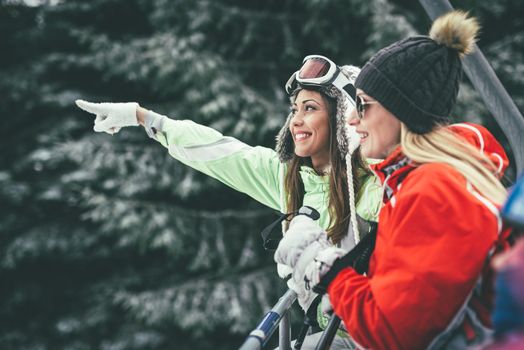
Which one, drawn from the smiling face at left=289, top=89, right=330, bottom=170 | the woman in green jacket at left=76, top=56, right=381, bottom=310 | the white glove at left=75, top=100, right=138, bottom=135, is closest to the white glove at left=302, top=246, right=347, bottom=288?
the woman in green jacket at left=76, top=56, right=381, bottom=310

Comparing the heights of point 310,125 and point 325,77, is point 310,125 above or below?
below

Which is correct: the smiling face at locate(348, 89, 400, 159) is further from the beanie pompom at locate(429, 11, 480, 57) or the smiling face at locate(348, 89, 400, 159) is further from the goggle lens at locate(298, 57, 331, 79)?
the goggle lens at locate(298, 57, 331, 79)

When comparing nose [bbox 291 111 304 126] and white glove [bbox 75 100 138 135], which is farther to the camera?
white glove [bbox 75 100 138 135]

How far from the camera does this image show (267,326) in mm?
1395

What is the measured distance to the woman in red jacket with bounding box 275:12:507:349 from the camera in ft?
3.46

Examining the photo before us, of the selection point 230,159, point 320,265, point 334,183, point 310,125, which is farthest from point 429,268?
point 230,159

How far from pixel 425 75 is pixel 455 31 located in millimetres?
147

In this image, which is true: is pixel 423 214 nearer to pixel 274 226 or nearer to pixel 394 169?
pixel 394 169

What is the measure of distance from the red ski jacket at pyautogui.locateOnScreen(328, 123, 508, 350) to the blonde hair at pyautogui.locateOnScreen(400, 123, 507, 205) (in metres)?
0.03

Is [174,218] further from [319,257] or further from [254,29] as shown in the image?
[319,257]

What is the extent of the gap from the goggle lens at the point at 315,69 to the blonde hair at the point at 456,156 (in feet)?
2.46

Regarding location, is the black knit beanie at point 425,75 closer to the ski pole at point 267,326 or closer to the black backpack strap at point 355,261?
the black backpack strap at point 355,261

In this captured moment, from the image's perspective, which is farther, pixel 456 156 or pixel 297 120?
pixel 297 120

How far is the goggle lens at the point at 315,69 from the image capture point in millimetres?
2008
